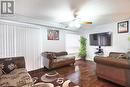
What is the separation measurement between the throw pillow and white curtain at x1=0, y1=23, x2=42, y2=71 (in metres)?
0.95

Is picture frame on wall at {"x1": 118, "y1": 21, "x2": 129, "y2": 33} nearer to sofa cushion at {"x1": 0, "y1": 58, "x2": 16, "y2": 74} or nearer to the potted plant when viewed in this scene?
the potted plant

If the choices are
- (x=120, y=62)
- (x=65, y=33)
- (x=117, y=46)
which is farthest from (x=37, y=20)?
(x=117, y=46)

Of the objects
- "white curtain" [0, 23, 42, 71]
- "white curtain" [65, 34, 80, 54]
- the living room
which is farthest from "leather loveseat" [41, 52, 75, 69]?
"white curtain" [65, 34, 80, 54]

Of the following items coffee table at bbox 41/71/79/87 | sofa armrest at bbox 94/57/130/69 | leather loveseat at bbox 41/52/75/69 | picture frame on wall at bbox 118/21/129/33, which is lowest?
coffee table at bbox 41/71/79/87

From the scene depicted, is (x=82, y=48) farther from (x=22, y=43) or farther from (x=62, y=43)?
(x=22, y=43)

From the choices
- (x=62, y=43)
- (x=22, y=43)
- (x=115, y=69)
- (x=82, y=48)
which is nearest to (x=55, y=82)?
(x=115, y=69)

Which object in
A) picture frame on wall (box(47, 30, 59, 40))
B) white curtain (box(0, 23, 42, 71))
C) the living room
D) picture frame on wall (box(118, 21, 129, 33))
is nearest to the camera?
the living room

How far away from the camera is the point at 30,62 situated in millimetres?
4227

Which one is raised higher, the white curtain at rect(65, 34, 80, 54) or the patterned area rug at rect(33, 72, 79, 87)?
the white curtain at rect(65, 34, 80, 54)

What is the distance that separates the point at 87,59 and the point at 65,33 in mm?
2493

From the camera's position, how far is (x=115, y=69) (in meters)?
2.55

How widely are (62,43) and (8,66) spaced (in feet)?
11.4

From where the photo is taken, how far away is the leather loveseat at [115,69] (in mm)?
2332

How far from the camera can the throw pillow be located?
254 cm
